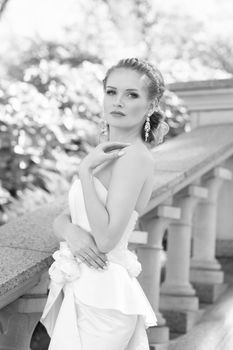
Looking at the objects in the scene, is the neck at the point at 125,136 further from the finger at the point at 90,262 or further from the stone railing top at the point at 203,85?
the stone railing top at the point at 203,85

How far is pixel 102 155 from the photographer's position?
2.35 metres

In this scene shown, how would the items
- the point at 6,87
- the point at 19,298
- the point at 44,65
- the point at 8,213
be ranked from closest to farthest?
the point at 19,298 → the point at 8,213 → the point at 6,87 → the point at 44,65

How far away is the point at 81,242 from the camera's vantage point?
→ 7.79 ft

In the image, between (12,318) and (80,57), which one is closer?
(12,318)

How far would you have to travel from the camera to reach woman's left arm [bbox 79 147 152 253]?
2268 millimetres

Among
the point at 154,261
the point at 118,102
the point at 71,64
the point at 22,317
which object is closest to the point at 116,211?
the point at 118,102

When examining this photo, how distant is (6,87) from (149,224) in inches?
137

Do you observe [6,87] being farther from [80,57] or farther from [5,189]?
[80,57]

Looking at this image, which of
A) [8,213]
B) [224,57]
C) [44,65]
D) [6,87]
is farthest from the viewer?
[224,57]

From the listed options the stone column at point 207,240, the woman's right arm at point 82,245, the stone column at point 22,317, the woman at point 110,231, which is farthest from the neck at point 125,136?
the stone column at point 207,240

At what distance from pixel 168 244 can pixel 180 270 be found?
0.20m

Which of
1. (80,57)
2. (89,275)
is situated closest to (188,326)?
(89,275)

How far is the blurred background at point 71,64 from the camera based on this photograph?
644cm

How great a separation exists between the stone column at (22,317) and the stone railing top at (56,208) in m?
0.08
